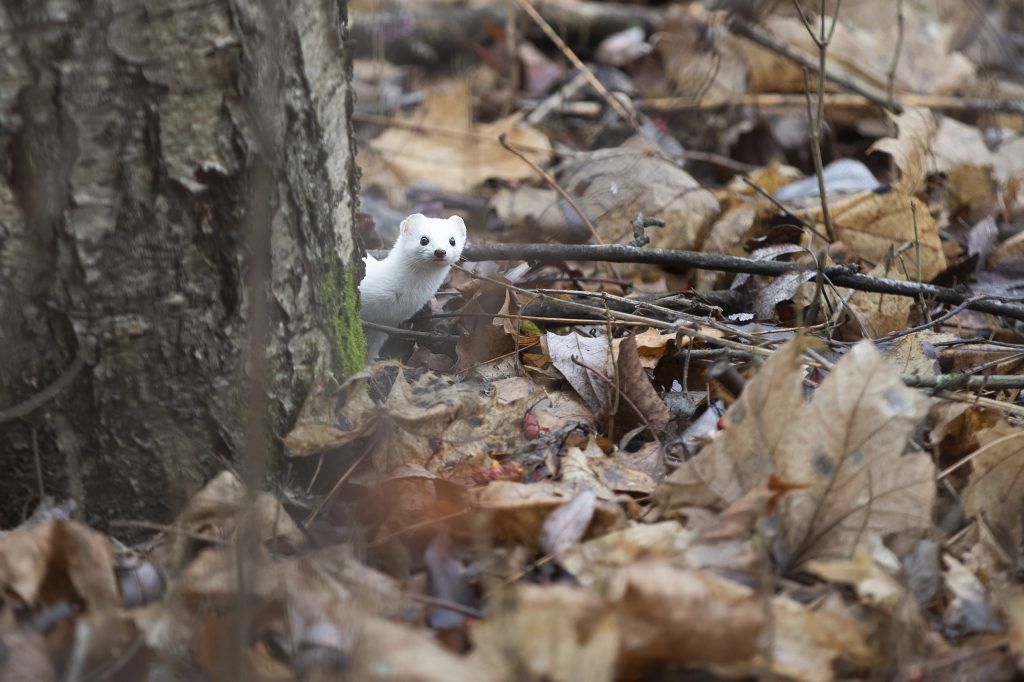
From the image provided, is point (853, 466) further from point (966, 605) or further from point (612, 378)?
point (612, 378)

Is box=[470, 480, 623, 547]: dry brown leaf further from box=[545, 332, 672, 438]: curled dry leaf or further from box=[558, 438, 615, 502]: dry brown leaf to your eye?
box=[545, 332, 672, 438]: curled dry leaf

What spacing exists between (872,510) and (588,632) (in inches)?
29.5

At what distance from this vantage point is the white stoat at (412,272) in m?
3.41

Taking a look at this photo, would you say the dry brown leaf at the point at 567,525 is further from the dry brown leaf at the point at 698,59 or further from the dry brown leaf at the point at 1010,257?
the dry brown leaf at the point at 698,59

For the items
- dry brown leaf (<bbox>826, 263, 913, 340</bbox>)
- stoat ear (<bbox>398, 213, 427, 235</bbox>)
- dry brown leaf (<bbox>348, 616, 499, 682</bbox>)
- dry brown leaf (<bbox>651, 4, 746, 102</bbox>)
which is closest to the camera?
dry brown leaf (<bbox>348, 616, 499, 682</bbox>)

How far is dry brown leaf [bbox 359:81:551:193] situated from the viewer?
509 centimetres

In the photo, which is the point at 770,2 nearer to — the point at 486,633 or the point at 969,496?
the point at 969,496

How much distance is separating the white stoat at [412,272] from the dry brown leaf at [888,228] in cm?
150

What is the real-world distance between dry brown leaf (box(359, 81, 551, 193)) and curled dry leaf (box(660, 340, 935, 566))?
2999mm

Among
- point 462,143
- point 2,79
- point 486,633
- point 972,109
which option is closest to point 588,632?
point 486,633

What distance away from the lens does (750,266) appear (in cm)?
313

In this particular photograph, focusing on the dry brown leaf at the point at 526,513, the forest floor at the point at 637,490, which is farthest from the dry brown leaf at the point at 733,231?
the dry brown leaf at the point at 526,513

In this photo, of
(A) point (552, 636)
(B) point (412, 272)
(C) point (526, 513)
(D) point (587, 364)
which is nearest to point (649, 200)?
Answer: (B) point (412, 272)

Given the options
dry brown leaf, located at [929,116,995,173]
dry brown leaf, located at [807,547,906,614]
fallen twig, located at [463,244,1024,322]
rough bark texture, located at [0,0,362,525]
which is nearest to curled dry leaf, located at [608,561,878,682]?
dry brown leaf, located at [807,547,906,614]
